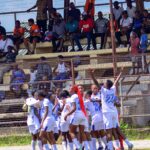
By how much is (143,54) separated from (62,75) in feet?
9.76

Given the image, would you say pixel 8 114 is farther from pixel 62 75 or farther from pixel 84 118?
pixel 84 118

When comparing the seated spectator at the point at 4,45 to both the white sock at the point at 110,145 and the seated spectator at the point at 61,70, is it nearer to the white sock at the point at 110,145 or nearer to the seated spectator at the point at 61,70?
the seated spectator at the point at 61,70

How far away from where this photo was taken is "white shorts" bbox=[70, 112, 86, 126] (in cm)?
2480

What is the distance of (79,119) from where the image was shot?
24.9 meters

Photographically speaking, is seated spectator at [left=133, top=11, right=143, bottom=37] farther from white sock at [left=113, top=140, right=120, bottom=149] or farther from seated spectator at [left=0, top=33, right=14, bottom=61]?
white sock at [left=113, top=140, right=120, bottom=149]

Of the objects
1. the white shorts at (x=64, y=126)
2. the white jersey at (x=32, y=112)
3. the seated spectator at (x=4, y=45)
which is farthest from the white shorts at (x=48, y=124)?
the seated spectator at (x=4, y=45)

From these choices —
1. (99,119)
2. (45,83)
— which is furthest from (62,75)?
(99,119)

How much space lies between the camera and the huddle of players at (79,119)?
24812mm

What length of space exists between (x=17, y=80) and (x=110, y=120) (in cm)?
742

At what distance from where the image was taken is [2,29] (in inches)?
1433

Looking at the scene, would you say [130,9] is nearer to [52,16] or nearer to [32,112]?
[52,16]

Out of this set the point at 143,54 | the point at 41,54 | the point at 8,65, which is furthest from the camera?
the point at 41,54

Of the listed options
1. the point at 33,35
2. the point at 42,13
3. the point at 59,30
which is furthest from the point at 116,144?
the point at 42,13

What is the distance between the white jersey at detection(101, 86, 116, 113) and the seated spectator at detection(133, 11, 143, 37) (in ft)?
28.1
